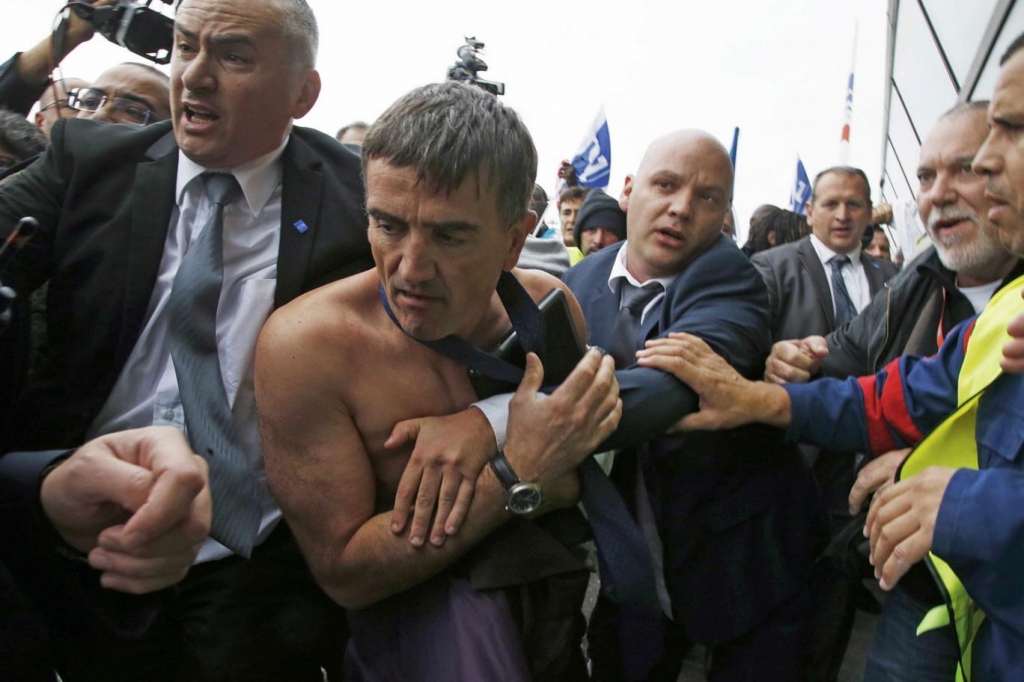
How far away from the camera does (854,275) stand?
4562 mm

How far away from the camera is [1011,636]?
1.46m

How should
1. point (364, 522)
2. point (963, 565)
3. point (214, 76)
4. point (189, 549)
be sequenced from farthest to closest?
point (214, 76) → point (364, 522) → point (963, 565) → point (189, 549)

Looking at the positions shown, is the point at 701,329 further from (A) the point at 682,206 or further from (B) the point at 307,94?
(B) the point at 307,94

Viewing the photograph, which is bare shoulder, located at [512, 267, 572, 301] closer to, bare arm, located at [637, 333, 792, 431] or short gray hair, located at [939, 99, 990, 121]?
bare arm, located at [637, 333, 792, 431]

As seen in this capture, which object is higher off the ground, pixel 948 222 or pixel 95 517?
pixel 948 222

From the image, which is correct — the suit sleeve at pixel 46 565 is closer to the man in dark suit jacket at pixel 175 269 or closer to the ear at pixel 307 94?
the man in dark suit jacket at pixel 175 269

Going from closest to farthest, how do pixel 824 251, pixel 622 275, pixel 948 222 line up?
pixel 622 275 → pixel 948 222 → pixel 824 251

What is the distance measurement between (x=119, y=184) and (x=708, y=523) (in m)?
1.82

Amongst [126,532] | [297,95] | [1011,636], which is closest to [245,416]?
[126,532]

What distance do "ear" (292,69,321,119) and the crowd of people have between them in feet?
0.04

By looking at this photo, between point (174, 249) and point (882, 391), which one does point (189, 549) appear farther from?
point (882, 391)

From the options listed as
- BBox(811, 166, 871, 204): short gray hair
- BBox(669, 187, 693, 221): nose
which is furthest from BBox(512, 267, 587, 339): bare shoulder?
BBox(811, 166, 871, 204): short gray hair

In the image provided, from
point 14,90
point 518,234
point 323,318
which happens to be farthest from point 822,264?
point 14,90

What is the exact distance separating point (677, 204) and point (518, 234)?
2.25 feet
